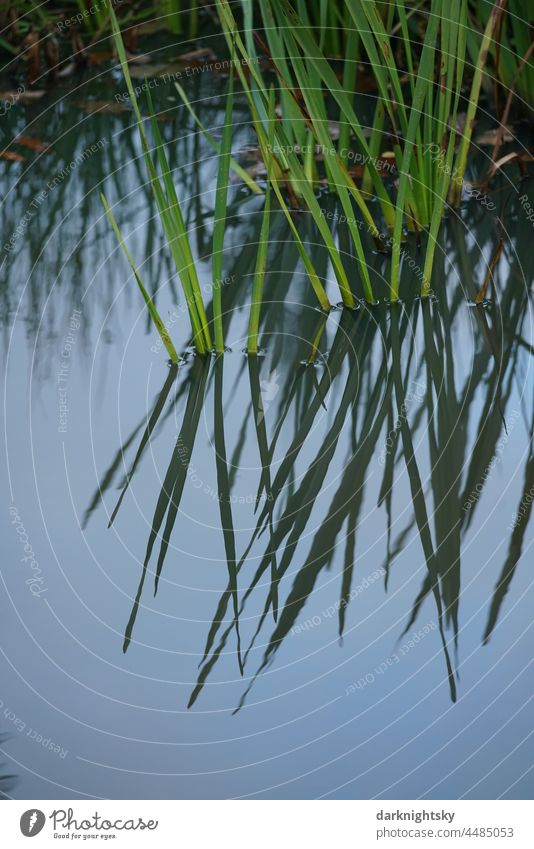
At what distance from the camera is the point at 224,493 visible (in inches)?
53.1

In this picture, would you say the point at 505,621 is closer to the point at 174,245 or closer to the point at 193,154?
the point at 174,245

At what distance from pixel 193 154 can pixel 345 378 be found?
88 centimetres

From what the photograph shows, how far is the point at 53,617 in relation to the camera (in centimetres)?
118

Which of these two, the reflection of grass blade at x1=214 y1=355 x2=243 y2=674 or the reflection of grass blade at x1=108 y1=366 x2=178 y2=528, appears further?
the reflection of grass blade at x1=108 y1=366 x2=178 y2=528

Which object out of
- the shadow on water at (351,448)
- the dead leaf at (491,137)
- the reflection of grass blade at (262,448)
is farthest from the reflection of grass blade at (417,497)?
the dead leaf at (491,137)

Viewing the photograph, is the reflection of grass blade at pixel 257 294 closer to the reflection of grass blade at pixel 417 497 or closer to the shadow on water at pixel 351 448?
the shadow on water at pixel 351 448

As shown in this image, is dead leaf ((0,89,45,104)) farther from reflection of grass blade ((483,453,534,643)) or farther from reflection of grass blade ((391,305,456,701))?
reflection of grass blade ((483,453,534,643))

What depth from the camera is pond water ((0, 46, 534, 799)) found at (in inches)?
40.1

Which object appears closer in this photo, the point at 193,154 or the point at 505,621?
the point at 505,621

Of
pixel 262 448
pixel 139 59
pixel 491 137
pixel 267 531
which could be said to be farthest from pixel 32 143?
pixel 267 531

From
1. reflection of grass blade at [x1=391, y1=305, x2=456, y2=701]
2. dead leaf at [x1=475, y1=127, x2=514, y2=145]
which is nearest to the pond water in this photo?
reflection of grass blade at [x1=391, y1=305, x2=456, y2=701]

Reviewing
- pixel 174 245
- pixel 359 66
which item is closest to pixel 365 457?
pixel 174 245

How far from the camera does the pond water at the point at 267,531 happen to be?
1.02 m

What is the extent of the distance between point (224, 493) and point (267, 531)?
96mm
